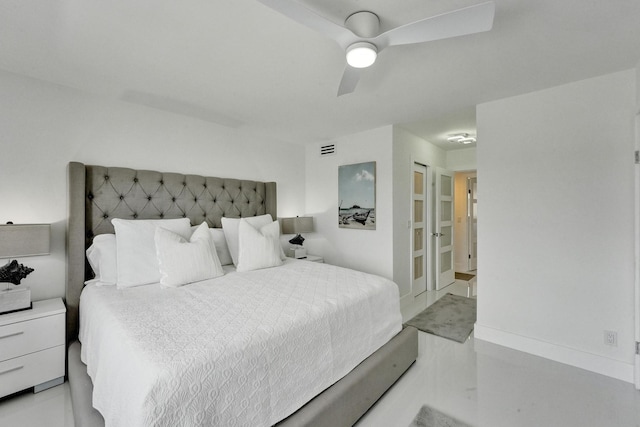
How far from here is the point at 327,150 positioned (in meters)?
4.16

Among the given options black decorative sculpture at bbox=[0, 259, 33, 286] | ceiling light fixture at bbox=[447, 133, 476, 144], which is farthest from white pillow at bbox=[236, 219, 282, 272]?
ceiling light fixture at bbox=[447, 133, 476, 144]

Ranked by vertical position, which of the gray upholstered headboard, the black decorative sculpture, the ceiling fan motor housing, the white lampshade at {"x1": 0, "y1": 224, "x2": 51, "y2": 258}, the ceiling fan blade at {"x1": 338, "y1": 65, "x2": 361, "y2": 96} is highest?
the ceiling fan motor housing

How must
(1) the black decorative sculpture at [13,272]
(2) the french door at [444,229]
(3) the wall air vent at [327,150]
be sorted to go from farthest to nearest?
(2) the french door at [444,229] < (3) the wall air vent at [327,150] < (1) the black decorative sculpture at [13,272]

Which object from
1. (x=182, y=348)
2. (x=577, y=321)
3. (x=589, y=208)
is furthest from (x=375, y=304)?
(x=589, y=208)

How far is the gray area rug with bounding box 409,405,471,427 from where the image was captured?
1703 millimetres

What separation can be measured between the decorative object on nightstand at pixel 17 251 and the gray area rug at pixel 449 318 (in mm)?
3489

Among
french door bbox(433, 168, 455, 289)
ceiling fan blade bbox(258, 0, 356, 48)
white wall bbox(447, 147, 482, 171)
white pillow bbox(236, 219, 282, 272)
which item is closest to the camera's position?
ceiling fan blade bbox(258, 0, 356, 48)

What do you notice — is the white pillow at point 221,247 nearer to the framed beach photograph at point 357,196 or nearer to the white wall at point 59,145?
the white wall at point 59,145

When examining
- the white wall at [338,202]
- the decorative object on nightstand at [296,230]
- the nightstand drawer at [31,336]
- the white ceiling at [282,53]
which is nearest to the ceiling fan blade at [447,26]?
the white ceiling at [282,53]

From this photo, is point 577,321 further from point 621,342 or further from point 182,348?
point 182,348

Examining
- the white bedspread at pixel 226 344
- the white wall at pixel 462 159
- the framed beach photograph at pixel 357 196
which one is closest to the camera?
the white bedspread at pixel 226 344

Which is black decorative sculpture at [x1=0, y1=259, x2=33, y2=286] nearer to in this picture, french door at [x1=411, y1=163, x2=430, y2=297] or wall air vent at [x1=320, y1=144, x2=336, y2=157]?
wall air vent at [x1=320, y1=144, x2=336, y2=157]

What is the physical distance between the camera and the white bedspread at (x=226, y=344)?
1048 millimetres

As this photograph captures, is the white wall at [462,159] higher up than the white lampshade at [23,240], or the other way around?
the white wall at [462,159]
